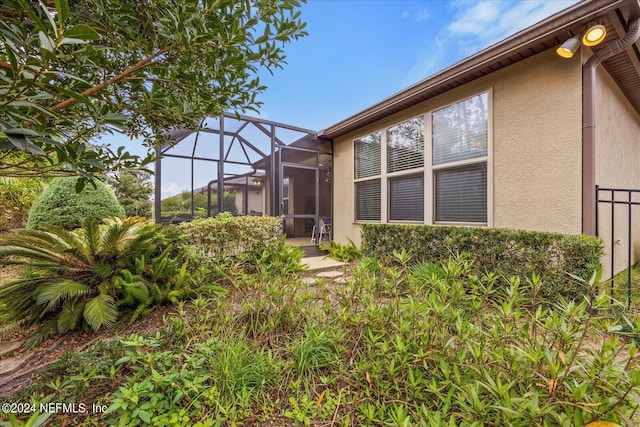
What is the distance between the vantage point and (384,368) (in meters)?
1.76

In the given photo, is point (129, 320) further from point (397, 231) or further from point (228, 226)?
point (397, 231)

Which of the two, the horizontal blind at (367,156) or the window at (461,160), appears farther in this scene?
the horizontal blind at (367,156)

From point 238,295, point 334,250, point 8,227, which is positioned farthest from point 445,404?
point 8,227

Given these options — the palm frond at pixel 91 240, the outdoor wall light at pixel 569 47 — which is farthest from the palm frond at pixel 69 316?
the outdoor wall light at pixel 569 47

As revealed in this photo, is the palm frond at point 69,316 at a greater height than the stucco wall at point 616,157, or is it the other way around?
the stucco wall at point 616,157

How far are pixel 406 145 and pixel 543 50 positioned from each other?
2518 millimetres

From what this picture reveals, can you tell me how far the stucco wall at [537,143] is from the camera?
3445mm

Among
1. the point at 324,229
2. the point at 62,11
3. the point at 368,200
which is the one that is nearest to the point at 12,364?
the point at 62,11

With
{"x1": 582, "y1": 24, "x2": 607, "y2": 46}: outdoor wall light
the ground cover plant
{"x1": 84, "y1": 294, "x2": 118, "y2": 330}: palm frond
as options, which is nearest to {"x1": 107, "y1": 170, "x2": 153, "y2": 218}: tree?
{"x1": 84, "y1": 294, "x2": 118, "y2": 330}: palm frond

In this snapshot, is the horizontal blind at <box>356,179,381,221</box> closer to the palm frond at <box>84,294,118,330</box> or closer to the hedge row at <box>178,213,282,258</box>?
the hedge row at <box>178,213,282,258</box>

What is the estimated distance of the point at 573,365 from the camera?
3.90 feet

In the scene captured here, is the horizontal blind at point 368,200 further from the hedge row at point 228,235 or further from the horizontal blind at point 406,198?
the hedge row at point 228,235

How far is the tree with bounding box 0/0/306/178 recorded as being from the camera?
1.02 meters

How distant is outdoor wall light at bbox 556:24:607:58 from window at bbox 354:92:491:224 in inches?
48.2
